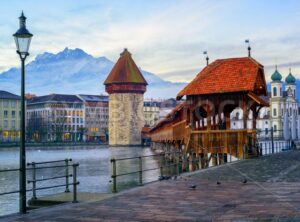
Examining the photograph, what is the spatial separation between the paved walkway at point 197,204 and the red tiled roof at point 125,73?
101 m

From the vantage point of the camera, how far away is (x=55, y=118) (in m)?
132

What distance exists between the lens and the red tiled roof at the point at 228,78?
2577cm

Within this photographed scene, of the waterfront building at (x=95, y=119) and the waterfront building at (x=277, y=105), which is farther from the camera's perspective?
the waterfront building at (x=95, y=119)

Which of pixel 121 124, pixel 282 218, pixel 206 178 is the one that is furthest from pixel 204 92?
pixel 121 124

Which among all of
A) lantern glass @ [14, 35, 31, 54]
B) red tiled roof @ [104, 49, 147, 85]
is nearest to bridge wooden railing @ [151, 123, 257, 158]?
lantern glass @ [14, 35, 31, 54]

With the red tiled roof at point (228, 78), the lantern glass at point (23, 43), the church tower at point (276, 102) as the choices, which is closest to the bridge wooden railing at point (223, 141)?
the red tiled roof at point (228, 78)

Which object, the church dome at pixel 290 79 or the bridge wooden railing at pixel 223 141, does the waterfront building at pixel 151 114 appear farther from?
the bridge wooden railing at pixel 223 141

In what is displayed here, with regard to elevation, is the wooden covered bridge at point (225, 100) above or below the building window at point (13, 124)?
below

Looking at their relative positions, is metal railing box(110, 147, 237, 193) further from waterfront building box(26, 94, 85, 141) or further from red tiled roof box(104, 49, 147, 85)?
waterfront building box(26, 94, 85, 141)

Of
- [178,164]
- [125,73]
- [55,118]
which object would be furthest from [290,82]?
[178,164]

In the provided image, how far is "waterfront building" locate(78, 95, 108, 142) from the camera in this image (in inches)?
5743

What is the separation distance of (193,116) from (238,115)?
359 feet

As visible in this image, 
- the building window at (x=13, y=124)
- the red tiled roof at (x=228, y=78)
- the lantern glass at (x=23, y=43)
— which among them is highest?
the building window at (x=13, y=124)

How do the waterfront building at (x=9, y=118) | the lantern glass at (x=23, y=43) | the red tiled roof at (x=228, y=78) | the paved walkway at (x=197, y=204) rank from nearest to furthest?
1. the paved walkway at (x=197, y=204)
2. the lantern glass at (x=23, y=43)
3. the red tiled roof at (x=228, y=78)
4. the waterfront building at (x=9, y=118)
